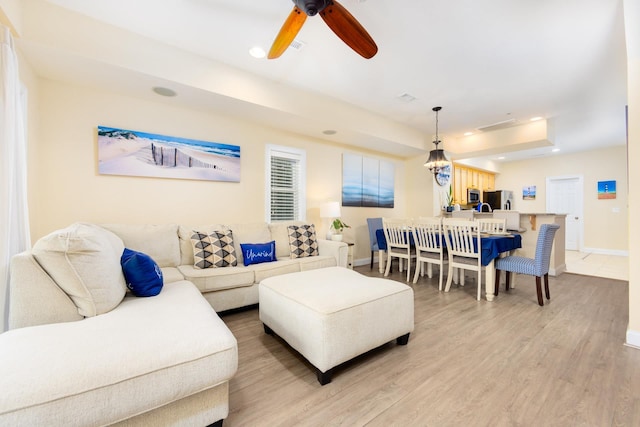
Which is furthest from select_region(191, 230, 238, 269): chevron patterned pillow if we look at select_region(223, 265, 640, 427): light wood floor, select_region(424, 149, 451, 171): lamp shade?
select_region(424, 149, 451, 171): lamp shade

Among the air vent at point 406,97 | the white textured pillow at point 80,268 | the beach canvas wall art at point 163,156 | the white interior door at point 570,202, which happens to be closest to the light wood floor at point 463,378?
the white textured pillow at point 80,268

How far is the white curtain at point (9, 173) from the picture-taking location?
1.54 m

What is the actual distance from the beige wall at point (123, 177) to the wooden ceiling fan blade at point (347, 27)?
2.27 metres

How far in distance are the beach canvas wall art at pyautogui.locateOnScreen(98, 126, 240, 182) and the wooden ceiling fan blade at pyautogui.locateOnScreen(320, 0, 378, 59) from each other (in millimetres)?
2264

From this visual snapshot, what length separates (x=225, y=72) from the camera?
116 inches

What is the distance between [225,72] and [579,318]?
4.49 meters

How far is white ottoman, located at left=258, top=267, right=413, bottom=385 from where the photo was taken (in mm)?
1608

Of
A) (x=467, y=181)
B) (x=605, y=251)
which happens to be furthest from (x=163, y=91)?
(x=605, y=251)

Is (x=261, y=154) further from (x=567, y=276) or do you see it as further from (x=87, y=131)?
(x=567, y=276)

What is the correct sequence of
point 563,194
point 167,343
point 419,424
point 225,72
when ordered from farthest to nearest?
point 563,194, point 225,72, point 419,424, point 167,343

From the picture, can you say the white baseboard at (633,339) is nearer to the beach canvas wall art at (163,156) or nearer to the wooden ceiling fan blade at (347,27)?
the wooden ceiling fan blade at (347,27)

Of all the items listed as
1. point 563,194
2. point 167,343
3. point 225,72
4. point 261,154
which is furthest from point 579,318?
point 563,194

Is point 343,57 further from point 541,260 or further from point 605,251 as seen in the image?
point 605,251

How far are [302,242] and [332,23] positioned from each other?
2.46 meters
